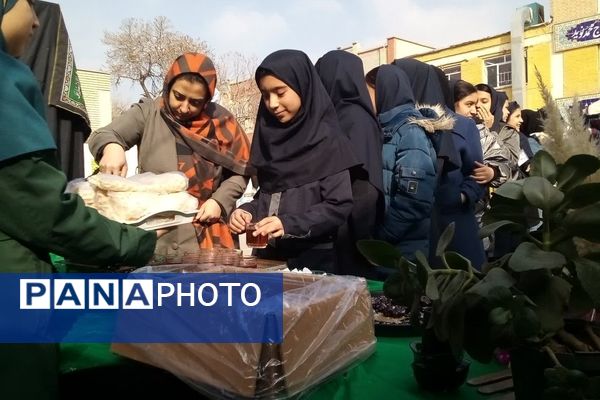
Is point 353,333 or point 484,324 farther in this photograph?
point 353,333

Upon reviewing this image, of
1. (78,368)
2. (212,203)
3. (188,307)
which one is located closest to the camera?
(188,307)

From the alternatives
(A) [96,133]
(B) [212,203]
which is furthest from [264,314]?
(A) [96,133]

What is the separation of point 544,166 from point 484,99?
11.7 ft

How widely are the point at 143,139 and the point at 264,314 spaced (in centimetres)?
157

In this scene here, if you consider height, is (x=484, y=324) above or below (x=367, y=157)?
below

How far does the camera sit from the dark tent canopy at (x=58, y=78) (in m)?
2.37

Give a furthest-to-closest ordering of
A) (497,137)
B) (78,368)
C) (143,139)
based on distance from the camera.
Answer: (497,137)
(143,139)
(78,368)

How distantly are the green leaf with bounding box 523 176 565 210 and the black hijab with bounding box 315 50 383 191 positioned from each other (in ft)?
5.28

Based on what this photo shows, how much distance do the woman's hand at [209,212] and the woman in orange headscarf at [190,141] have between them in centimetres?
2

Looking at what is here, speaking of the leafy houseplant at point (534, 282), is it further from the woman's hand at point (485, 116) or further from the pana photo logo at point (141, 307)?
the woman's hand at point (485, 116)

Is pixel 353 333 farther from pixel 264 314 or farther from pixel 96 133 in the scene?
pixel 96 133

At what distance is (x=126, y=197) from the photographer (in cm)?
146

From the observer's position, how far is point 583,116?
0.84 metres

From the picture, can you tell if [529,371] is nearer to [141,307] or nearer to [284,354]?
[284,354]
